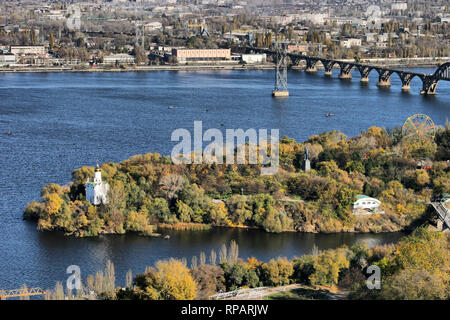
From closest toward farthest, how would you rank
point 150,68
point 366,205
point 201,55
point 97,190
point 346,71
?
point 97,190 < point 366,205 < point 346,71 < point 150,68 < point 201,55

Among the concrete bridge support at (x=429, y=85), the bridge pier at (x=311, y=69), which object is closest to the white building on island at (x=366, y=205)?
the concrete bridge support at (x=429, y=85)

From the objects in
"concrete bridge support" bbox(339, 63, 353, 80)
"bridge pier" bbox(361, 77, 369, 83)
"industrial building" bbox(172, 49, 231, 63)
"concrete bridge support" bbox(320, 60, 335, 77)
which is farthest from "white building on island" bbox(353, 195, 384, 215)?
"industrial building" bbox(172, 49, 231, 63)

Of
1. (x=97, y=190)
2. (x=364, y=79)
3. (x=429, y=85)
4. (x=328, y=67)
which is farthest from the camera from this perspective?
(x=328, y=67)

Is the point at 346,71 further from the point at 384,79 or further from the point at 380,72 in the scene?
the point at 384,79

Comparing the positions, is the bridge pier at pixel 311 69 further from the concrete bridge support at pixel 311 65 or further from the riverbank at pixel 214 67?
the riverbank at pixel 214 67

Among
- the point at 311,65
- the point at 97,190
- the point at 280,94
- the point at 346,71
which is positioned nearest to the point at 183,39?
the point at 311,65

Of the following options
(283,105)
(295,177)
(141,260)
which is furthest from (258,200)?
(283,105)

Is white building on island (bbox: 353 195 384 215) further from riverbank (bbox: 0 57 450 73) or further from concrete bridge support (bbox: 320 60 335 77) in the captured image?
riverbank (bbox: 0 57 450 73)
